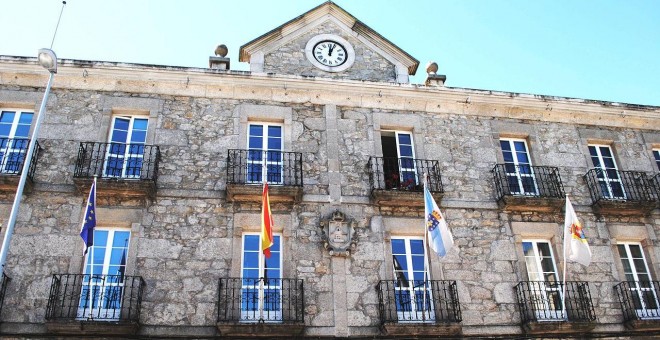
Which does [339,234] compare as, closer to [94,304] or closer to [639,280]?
[94,304]

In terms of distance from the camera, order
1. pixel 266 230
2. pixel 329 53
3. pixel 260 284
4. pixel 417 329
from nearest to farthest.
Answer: pixel 266 230, pixel 417 329, pixel 260 284, pixel 329 53

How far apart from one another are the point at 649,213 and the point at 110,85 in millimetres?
12764

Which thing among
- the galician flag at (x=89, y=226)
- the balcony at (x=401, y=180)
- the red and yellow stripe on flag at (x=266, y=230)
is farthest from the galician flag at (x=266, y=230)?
the galician flag at (x=89, y=226)

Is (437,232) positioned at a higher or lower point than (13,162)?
lower

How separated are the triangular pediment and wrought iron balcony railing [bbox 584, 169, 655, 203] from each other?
202 inches

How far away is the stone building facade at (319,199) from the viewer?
11.5 metres

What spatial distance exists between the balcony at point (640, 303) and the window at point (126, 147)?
10518 millimetres

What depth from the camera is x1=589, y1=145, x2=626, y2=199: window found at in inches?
572

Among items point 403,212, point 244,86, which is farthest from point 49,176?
point 403,212

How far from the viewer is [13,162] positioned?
12273 millimetres

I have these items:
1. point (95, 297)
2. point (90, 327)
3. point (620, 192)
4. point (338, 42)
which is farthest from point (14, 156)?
point (620, 192)

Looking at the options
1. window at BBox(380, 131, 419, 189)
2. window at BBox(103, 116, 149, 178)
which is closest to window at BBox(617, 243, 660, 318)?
window at BBox(380, 131, 419, 189)

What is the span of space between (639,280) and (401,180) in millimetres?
5671

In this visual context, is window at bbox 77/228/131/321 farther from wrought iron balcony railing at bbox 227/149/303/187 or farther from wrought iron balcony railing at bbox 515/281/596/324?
wrought iron balcony railing at bbox 515/281/596/324
